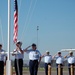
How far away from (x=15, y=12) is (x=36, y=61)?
353 centimetres

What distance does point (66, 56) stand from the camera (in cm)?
2145

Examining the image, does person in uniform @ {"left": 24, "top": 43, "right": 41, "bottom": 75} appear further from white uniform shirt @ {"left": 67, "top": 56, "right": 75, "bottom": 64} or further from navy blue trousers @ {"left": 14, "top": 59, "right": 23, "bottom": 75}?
white uniform shirt @ {"left": 67, "top": 56, "right": 75, "bottom": 64}

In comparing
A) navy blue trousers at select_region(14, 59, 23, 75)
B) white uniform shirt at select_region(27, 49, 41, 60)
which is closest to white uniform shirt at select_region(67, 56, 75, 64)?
white uniform shirt at select_region(27, 49, 41, 60)

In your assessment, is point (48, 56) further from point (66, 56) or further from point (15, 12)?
point (15, 12)

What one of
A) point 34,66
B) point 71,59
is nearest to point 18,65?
point 34,66

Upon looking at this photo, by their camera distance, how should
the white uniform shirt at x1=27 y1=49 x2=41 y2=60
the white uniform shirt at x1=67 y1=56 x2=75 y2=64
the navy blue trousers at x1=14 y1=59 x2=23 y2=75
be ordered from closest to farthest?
the navy blue trousers at x1=14 y1=59 x2=23 y2=75 → the white uniform shirt at x1=27 y1=49 x2=41 y2=60 → the white uniform shirt at x1=67 y1=56 x2=75 y2=64

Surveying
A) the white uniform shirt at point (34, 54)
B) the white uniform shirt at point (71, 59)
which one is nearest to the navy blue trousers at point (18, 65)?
the white uniform shirt at point (34, 54)

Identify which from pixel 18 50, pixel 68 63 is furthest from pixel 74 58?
pixel 18 50

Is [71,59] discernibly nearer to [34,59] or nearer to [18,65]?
[34,59]

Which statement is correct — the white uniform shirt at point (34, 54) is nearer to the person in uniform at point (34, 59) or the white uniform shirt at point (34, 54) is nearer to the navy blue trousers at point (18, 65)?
the person in uniform at point (34, 59)

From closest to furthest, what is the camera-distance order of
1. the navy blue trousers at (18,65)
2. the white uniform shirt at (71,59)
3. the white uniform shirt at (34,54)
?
the navy blue trousers at (18,65)
the white uniform shirt at (34,54)
the white uniform shirt at (71,59)

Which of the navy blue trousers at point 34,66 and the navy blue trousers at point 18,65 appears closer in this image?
the navy blue trousers at point 18,65

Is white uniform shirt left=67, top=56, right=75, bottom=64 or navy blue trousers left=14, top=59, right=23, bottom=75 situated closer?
navy blue trousers left=14, top=59, right=23, bottom=75

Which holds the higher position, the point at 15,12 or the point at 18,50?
the point at 15,12
